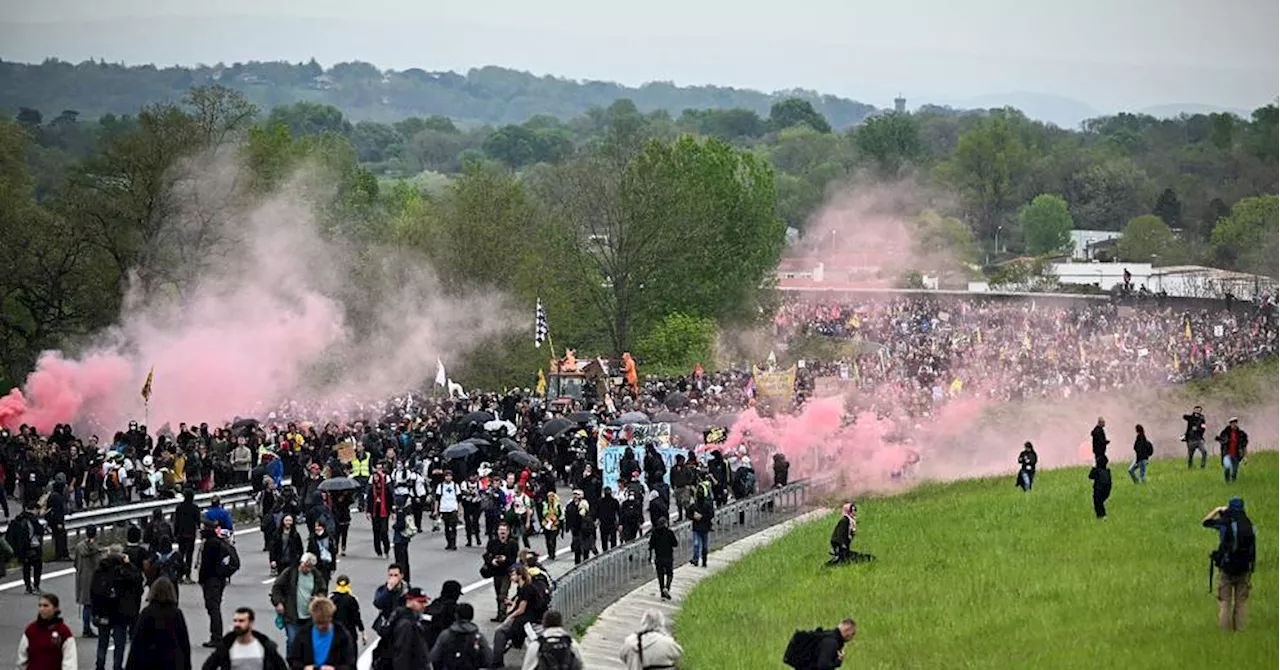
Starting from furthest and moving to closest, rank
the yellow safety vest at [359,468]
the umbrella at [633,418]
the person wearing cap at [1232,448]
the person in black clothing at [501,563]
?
1. the umbrella at [633,418]
2. the yellow safety vest at [359,468]
3. the person wearing cap at [1232,448]
4. the person in black clothing at [501,563]

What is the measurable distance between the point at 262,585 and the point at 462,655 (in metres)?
13.4

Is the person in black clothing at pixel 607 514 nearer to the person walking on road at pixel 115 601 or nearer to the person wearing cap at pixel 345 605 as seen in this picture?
the person walking on road at pixel 115 601

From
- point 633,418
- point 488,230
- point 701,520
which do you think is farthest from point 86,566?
point 488,230

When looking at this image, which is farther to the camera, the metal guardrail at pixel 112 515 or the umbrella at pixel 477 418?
the umbrella at pixel 477 418

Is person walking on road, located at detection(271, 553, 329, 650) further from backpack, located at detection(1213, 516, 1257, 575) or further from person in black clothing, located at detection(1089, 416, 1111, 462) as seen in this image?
person in black clothing, located at detection(1089, 416, 1111, 462)

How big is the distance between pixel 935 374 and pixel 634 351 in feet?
102

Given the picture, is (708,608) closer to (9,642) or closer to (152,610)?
(9,642)

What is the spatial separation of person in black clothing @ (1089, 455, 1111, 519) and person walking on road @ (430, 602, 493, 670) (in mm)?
17772

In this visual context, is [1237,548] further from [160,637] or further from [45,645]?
[45,645]

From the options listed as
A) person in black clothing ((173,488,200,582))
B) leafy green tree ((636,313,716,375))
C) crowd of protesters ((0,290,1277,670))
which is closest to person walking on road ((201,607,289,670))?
crowd of protesters ((0,290,1277,670))

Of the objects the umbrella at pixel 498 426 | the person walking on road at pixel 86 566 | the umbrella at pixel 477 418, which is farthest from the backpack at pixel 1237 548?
the umbrella at pixel 477 418

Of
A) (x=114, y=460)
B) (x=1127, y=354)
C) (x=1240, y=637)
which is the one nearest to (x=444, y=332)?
(x=1127, y=354)

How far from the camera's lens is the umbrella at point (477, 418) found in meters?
51.9

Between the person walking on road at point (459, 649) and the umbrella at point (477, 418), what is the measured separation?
30.4 m
